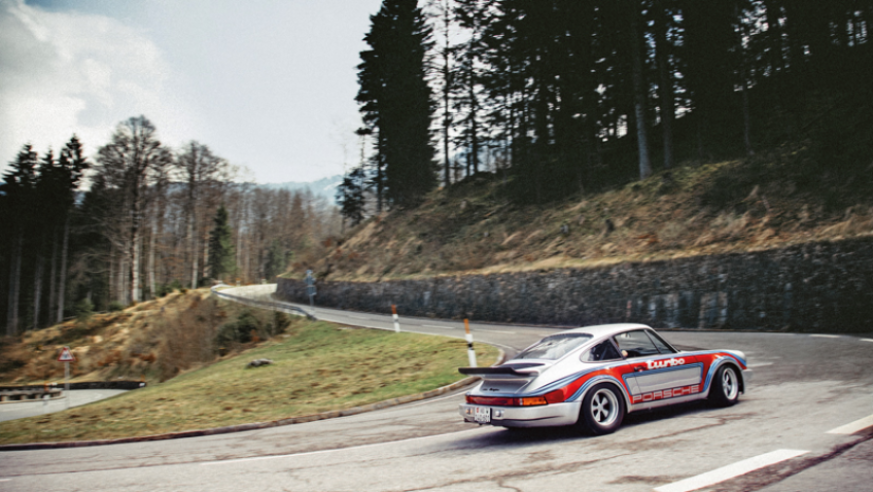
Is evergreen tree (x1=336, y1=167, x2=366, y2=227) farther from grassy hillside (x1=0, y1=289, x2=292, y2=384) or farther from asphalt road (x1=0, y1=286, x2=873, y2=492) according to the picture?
asphalt road (x1=0, y1=286, x2=873, y2=492)

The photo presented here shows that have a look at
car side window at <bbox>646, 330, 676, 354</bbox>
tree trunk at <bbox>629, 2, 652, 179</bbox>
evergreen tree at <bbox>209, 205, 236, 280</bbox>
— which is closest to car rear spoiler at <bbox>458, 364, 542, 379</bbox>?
car side window at <bbox>646, 330, 676, 354</bbox>

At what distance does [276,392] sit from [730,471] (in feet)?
37.8

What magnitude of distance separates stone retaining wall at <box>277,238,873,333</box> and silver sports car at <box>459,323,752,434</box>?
35.0 ft

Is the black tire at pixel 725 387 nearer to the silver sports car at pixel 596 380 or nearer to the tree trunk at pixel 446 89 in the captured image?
the silver sports car at pixel 596 380

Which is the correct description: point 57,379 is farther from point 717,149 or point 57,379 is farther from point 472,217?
point 717,149

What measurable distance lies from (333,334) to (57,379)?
22020mm

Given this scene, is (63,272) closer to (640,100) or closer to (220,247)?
(220,247)

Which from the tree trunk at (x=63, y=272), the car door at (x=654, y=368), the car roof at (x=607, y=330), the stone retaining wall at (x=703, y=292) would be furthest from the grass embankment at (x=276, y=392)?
the tree trunk at (x=63, y=272)

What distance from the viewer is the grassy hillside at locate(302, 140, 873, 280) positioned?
18.6m

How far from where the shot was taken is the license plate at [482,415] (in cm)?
645

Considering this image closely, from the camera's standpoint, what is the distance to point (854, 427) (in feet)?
18.0

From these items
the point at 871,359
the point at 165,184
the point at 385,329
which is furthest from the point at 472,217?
the point at 871,359

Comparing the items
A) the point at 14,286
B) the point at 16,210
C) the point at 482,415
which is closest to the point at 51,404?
the point at 482,415

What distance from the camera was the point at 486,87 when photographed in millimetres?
36844
